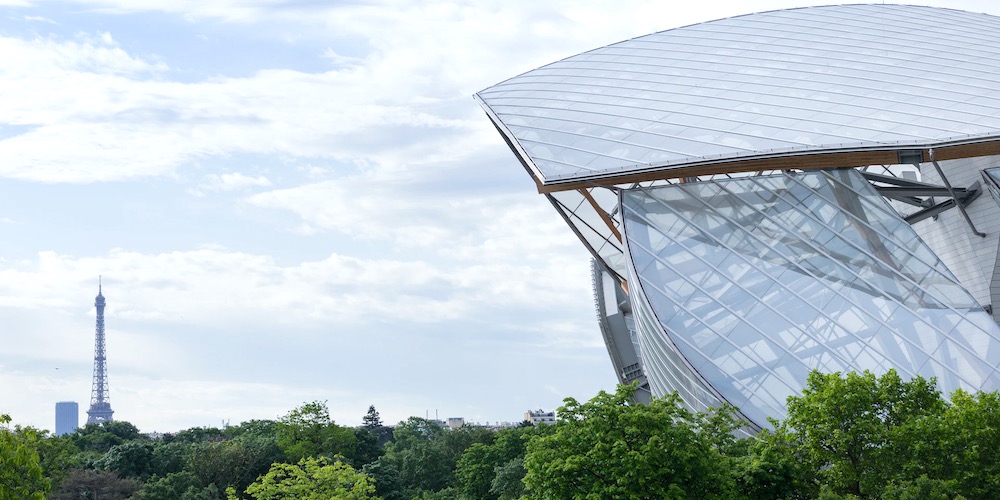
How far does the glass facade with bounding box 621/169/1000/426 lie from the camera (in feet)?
119

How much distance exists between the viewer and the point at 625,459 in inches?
1024

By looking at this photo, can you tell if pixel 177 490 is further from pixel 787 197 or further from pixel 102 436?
pixel 787 197

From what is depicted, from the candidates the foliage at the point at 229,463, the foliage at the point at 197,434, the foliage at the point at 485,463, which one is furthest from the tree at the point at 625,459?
the foliage at the point at 197,434

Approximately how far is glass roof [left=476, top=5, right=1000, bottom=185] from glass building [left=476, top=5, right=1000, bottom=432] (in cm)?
12

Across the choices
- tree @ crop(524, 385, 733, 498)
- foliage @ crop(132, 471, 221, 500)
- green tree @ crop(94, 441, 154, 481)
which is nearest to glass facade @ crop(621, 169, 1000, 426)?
tree @ crop(524, 385, 733, 498)

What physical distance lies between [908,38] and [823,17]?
5.82 meters

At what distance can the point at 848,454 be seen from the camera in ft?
85.6

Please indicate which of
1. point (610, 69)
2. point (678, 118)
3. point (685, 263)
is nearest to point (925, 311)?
point (685, 263)

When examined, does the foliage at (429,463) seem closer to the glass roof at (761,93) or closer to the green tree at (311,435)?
the green tree at (311,435)

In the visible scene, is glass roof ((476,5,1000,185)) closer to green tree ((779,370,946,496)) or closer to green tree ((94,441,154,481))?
green tree ((779,370,946,496))

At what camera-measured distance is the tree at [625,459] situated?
25969mm

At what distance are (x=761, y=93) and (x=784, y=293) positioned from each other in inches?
443

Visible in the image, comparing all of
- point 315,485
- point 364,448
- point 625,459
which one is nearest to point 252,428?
point 364,448

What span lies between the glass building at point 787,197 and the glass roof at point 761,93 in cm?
12
